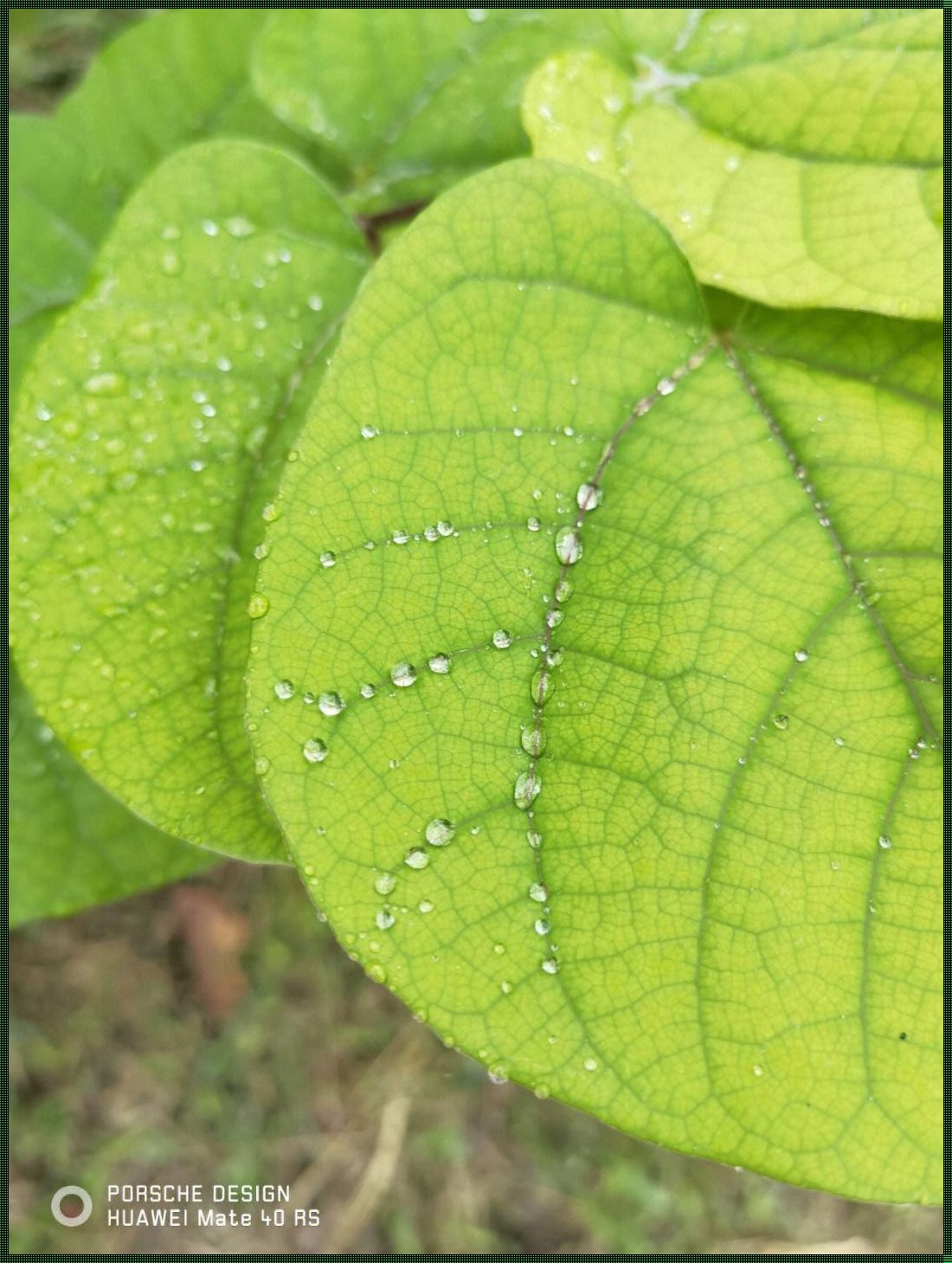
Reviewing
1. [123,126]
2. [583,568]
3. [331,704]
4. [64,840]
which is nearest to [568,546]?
[583,568]

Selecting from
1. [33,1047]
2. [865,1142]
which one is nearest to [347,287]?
[865,1142]

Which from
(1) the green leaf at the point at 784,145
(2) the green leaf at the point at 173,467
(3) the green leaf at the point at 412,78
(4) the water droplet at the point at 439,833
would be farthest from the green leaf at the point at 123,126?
(4) the water droplet at the point at 439,833

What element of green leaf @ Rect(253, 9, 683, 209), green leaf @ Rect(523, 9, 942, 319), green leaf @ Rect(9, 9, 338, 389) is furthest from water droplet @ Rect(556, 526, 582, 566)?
green leaf @ Rect(9, 9, 338, 389)

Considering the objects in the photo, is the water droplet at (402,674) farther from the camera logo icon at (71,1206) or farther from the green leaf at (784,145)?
the camera logo icon at (71,1206)

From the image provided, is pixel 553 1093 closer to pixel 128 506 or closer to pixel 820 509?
pixel 820 509

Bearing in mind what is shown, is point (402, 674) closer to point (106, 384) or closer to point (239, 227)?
point (106, 384)

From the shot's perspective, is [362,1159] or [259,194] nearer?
[259,194]
